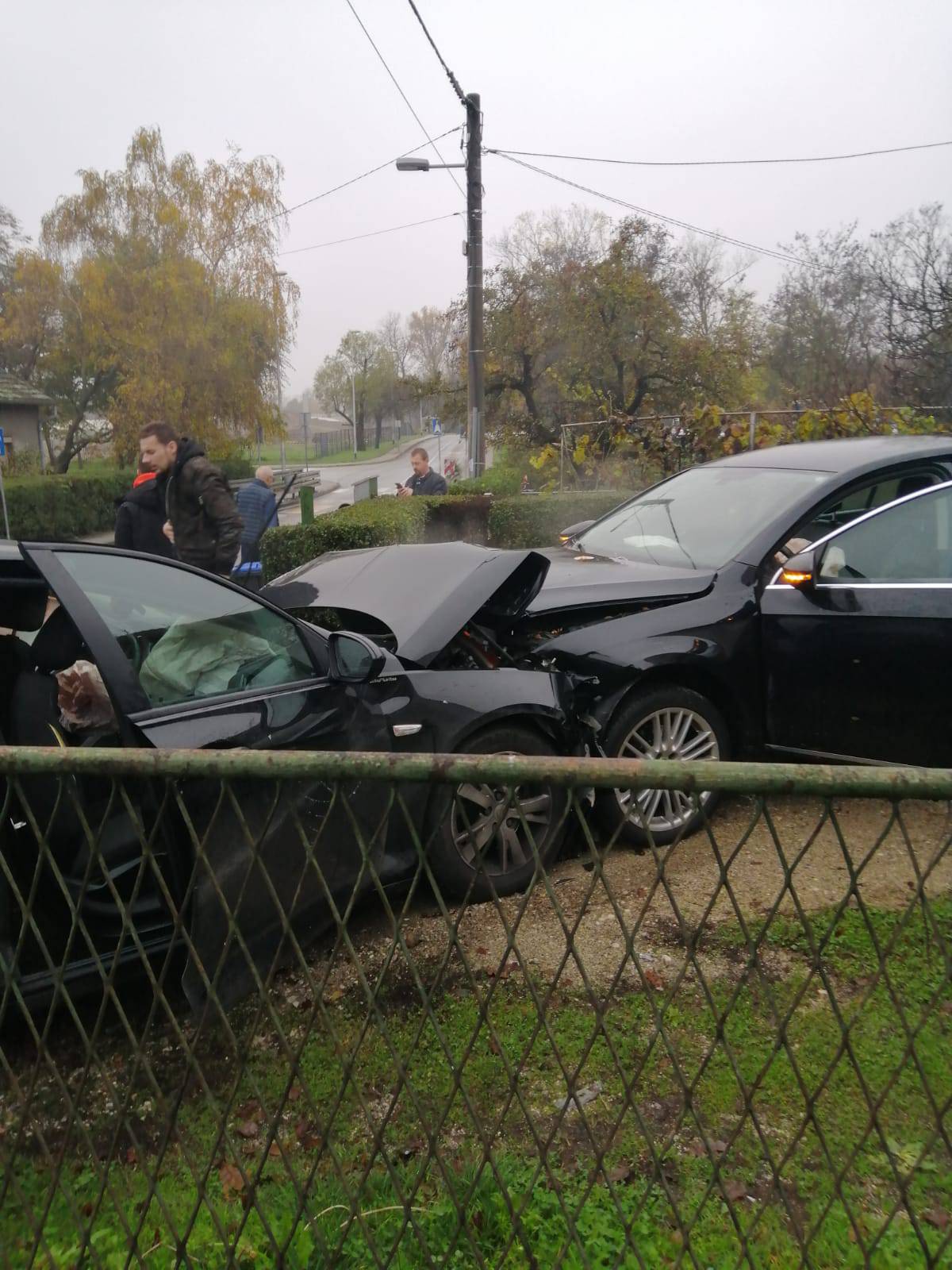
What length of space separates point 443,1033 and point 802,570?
2560 mm

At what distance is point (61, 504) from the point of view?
23.5 meters

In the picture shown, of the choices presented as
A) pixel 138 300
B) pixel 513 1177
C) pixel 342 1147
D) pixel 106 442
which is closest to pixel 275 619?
pixel 342 1147

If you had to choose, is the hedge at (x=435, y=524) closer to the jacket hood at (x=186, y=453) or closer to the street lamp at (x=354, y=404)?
the jacket hood at (x=186, y=453)

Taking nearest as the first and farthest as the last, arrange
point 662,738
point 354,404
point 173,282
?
point 662,738 → point 173,282 → point 354,404

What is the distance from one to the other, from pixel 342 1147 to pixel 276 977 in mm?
876

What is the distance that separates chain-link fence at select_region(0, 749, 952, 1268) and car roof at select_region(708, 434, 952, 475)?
77.0 inches

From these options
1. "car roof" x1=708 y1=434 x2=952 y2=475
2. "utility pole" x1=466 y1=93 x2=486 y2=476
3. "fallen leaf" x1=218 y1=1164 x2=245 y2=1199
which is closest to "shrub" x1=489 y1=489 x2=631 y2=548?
"utility pole" x1=466 y1=93 x2=486 y2=476

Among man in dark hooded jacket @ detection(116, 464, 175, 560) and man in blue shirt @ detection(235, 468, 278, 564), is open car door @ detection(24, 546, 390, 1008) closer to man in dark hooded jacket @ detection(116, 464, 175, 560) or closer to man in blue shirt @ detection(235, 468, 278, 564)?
man in dark hooded jacket @ detection(116, 464, 175, 560)

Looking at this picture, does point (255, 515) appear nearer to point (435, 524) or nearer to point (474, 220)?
point (435, 524)

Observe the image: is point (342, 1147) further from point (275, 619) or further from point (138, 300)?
point (138, 300)

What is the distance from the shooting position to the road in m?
30.9

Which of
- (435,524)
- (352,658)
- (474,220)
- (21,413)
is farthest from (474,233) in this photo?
(21,413)

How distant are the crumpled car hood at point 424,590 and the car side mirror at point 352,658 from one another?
0.49 m

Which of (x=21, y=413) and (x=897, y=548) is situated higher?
(x=21, y=413)
